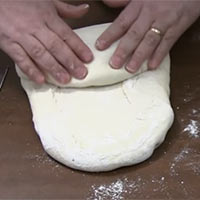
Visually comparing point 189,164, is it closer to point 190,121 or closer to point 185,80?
point 190,121

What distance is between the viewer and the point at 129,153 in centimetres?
95

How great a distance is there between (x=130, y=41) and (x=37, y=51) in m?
0.23

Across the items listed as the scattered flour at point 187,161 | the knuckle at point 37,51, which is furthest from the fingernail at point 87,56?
the scattered flour at point 187,161

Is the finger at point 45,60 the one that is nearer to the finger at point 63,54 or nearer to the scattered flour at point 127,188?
the finger at point 63,54

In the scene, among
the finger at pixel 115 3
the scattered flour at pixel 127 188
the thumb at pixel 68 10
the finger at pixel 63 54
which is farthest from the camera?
the finger at pixel 115 3

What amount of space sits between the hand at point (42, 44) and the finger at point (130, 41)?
0.22 feet

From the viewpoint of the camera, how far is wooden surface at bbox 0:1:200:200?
926mm

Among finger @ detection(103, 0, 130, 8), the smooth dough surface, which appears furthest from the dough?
finger @ detection(103, 0, 130, 8)

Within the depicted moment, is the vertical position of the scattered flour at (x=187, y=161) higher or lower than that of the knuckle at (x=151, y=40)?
lower

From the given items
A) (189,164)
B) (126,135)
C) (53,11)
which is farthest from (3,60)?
(189,164)

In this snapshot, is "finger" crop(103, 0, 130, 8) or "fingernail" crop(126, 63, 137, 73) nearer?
"fingernail" crop(126, 63, 137, 73)

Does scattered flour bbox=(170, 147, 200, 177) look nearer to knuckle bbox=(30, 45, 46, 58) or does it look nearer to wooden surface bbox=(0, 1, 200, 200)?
wooden surface bbox=(0, 1, 200, 200)

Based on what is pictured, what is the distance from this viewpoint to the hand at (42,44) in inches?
41.1

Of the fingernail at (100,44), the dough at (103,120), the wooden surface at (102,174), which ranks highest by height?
the fingernail at (100,44)
